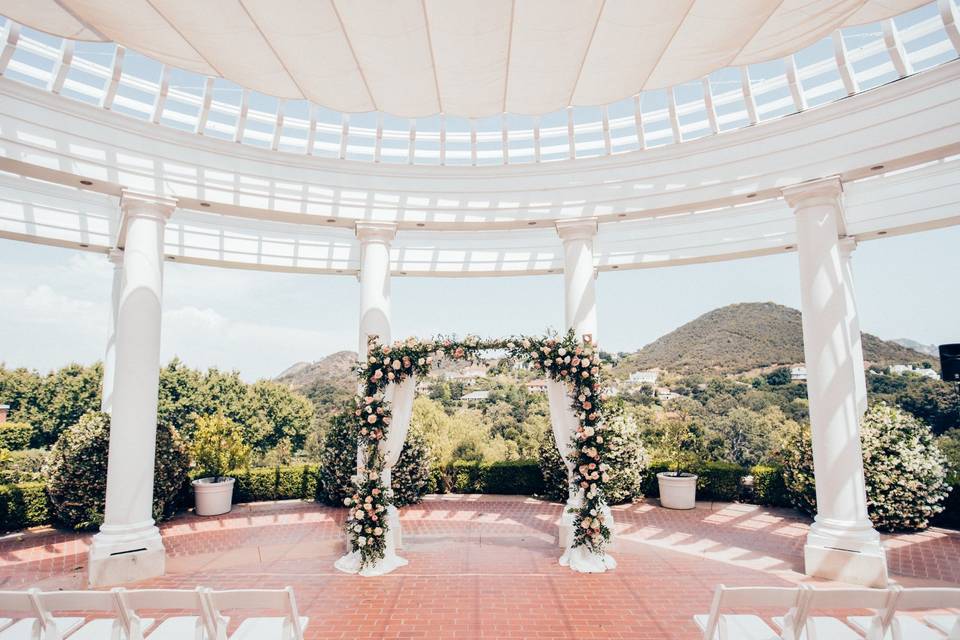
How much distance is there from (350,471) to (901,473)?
9.53 m

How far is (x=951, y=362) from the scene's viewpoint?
326 inches

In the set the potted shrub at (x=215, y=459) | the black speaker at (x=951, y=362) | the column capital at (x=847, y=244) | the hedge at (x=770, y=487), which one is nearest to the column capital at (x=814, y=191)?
the column capital at (x=847, y=244)

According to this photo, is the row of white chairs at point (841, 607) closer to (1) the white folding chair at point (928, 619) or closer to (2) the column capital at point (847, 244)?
(1) the white folding chair at point (928, 619)

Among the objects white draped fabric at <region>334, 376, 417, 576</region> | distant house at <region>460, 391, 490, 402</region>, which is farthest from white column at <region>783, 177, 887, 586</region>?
distant house at <region>460, 391, 490, 402</region>

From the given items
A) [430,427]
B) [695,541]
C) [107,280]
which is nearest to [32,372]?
[107,280]

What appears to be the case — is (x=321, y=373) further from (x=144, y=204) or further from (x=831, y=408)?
(x=831, y=408)

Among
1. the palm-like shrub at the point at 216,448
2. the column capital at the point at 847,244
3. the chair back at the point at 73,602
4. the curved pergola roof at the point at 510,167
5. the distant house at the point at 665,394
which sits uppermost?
the curved pergola roof at the point at 510,167

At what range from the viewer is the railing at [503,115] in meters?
7.12

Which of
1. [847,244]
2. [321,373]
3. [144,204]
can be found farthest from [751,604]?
[321,373]

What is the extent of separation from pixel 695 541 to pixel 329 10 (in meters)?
9.07

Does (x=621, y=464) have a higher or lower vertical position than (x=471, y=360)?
lower

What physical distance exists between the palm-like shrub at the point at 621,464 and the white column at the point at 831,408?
394 centimetres

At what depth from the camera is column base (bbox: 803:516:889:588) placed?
6777mm

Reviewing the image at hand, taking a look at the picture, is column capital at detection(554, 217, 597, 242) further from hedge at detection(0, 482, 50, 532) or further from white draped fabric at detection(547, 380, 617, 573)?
hedge at detection(0, 482, 50, 532)
